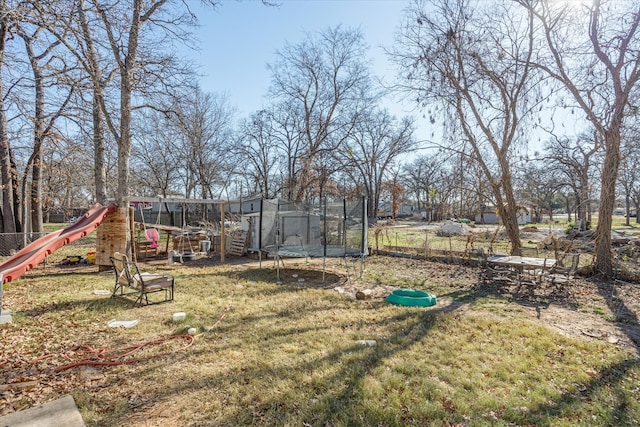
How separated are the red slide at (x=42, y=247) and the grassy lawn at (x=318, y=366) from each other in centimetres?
78

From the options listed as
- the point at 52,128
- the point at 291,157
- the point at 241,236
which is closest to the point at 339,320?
the point at 241,236

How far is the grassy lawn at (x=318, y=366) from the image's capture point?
3.06 meters

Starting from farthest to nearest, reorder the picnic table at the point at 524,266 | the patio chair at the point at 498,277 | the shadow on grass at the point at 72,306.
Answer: the patio chair at the point at 498,277
the picnic table at the point at 524,266
the shadow on grass at the point at 72,306

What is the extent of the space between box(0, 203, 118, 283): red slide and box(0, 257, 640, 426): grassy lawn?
78 cm

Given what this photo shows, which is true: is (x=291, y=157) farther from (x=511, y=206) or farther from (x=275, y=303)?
(x=275, y=303)

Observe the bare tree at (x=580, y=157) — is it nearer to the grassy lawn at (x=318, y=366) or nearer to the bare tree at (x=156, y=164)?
the grassy lawn at (x=318, y=366)

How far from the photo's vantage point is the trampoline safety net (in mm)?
9031

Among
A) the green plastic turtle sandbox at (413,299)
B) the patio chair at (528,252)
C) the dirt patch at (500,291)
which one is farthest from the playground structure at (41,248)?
the patio chair at (528,252)

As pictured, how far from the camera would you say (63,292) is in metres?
7.24

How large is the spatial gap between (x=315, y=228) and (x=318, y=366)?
6.78 metres

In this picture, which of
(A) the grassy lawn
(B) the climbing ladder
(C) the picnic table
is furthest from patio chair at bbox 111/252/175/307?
(C) the picnic table

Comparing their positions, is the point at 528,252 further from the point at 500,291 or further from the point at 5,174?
the point at 5,174

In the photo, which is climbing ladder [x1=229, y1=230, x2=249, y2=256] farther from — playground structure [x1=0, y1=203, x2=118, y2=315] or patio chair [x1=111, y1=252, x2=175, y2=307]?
patio chair [x1=111, y1=252, x2=175, y2=307]

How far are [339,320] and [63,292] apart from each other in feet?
20.0
